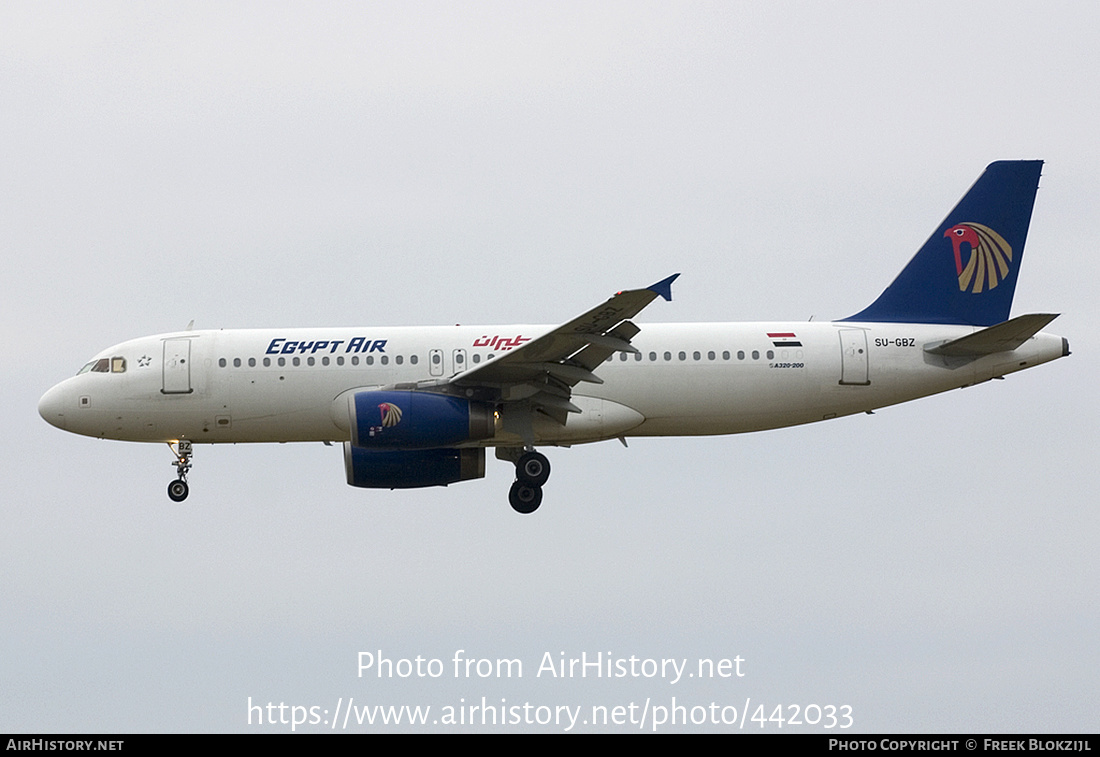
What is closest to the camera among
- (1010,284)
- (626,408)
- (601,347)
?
(601,347)

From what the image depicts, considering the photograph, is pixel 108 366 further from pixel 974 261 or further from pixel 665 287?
pixel 974 261

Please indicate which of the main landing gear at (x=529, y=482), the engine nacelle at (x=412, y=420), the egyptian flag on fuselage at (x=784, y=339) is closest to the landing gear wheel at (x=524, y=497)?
the main landing gear at (x=529, y=482)

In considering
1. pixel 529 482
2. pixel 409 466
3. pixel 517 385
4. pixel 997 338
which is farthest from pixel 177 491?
pixel 997 338

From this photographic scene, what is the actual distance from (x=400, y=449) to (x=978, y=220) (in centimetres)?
1278

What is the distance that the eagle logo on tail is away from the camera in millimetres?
27656

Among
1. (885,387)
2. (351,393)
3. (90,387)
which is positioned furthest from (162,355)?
(885,387)

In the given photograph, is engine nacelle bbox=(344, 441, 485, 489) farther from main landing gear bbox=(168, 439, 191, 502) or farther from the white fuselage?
main landing gear bbox=(168, 439, 191, 502)

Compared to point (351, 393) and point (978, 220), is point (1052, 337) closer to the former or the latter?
point (978, 220)

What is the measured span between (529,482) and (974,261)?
10.1 metres

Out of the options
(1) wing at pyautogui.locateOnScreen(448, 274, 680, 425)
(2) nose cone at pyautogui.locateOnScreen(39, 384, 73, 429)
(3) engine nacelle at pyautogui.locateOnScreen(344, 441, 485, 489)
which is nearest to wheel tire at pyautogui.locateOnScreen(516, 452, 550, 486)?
(1) wing at pyautogui.locateOnScreen(448, 274, 680, 425)

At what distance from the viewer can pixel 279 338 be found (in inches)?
1051

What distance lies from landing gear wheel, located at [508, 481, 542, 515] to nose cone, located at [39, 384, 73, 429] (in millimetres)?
8954

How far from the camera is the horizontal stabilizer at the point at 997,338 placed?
81.5 feet

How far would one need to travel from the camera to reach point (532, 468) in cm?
2619
